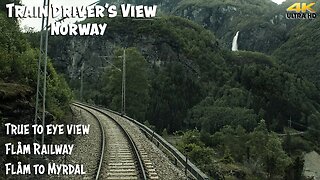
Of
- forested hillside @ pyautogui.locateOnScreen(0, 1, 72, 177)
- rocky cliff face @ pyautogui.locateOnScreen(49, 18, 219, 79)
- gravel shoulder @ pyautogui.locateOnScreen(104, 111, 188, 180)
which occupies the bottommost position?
gravel shoulder @ pyautogui.locateOnScreen(104, 111, 188, 180)

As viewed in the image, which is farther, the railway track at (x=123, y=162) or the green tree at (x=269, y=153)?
the green tree at (x=269, y=153)

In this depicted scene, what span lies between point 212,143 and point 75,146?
68.8 metres

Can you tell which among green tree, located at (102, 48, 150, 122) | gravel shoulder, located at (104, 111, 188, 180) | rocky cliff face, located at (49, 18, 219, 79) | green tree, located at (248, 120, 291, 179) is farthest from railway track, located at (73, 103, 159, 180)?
rocky cliff face, located at (49, 18, 219, 79)

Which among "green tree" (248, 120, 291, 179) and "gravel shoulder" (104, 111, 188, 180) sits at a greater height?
"gravel shoulder" (104, 111, 188, 180)

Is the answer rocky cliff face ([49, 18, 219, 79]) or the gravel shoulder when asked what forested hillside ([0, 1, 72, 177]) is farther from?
rocky cliff face ([49, 18, 219, 79])

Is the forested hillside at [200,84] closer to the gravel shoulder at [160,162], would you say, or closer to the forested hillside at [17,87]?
the gravel shoulder at [160,162]

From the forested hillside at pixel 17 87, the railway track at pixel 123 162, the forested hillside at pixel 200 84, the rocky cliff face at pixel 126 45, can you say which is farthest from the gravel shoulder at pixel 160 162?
the rocky cliff face at pixel 126 45

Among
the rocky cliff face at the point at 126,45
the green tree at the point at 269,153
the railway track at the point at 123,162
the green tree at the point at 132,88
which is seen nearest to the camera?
the railway track at the point at 123,162

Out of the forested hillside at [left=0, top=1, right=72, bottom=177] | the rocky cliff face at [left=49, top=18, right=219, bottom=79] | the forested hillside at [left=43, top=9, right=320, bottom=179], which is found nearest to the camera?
the forested hillside at [left=0, top=1, right=72, bottom=177]

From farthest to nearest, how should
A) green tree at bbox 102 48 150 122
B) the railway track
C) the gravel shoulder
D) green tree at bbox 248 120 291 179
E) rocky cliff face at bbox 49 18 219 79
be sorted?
rocky cliff face at bbox 49 18 219 79 < green tree at bbox 248 120 291 179 < green tree at bbox 102 48 150 122 < the gravel shoulder < the railway track

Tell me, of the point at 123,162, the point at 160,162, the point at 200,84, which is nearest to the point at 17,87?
the point at 123,162

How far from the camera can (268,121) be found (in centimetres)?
13338

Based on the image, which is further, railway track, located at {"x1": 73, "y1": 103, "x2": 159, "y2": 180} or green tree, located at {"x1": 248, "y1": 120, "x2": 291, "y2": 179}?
green tree, located at {"x1": 248, "y1": 120, "x2": 291, "y2": 179}

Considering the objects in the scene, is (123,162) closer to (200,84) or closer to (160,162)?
(160,162)
